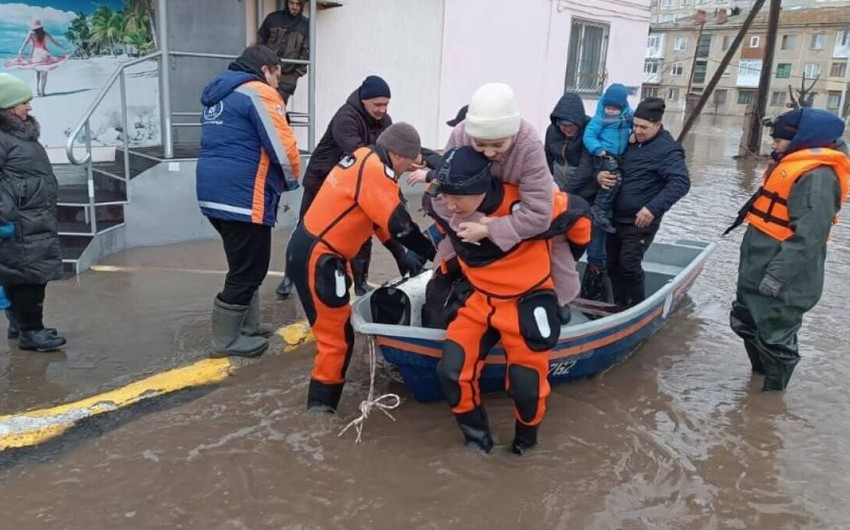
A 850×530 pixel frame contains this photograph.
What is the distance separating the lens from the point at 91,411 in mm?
3801

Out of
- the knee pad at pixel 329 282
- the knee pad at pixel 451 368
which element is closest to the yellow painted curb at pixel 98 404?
the knee pad at pixel 329 282

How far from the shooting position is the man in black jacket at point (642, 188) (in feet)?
16.2

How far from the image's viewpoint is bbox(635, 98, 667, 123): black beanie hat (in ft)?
16.0

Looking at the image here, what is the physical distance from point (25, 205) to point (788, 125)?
4676mm

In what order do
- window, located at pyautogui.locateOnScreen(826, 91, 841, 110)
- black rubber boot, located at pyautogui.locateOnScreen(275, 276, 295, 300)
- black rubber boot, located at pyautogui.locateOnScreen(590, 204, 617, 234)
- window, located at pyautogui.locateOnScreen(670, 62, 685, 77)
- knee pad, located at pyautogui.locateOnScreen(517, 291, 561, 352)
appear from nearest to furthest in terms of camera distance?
1. knee pad, located at pyautogui.locateOnScreen(517, 291, 561, 352)
2. black rubber boot, located at pyautogui.locateOnScreen(590, 204, 617, 234)
3. black rubber boot, located at pyautogui.locateOnScreen(275, 276, 295, 300)
4. window, located at pyautogui.locateOnScreen(826, 91, 841, 110)
5. window, located at pyautogui.locateOnScreen(670, 62, 685, 77)

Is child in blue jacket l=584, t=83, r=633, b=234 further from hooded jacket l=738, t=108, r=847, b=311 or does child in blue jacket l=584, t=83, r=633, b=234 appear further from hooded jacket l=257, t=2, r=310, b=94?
hooded jacket l=257, t=2, r=310, b=94

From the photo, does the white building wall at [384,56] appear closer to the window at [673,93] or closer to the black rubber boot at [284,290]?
the black rubber boot at [284,290]

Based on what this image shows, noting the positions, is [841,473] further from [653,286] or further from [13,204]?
[13,204]

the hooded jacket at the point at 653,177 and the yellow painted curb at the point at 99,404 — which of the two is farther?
the hooded jacket at the point at 653,177

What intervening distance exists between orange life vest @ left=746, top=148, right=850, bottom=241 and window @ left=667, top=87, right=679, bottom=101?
6392cm

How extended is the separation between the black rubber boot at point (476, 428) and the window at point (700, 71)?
65.5 m

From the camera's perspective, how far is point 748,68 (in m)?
60.3

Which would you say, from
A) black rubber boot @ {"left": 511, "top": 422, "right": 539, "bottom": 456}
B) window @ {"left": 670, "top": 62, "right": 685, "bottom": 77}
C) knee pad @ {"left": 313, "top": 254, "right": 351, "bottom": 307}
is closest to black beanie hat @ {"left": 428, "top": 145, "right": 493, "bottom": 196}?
knee pad @ {"left": 313, "top": 254, "right": 351, "bottom": 307}

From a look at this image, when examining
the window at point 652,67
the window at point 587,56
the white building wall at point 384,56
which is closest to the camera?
the white building wall at point 384,56
